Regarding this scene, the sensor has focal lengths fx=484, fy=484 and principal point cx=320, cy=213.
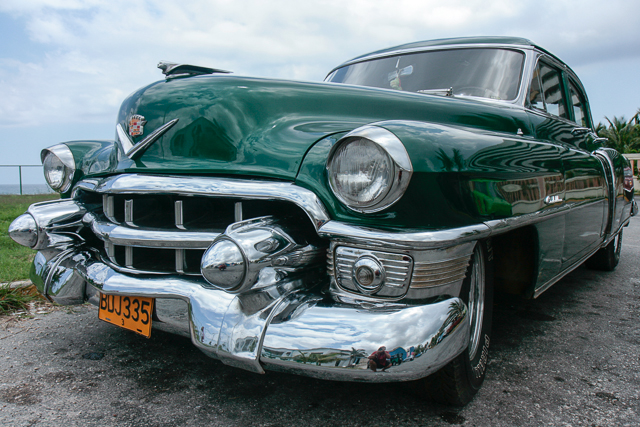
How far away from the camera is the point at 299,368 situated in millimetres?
1301

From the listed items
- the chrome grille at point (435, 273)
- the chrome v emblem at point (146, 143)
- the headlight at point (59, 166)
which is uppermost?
the chrome v emblem at point (146, 143)

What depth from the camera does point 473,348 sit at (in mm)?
1758

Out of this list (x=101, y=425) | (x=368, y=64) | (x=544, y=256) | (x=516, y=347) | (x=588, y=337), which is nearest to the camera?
A: (x=101, y=425)

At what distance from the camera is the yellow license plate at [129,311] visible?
1.66 metres

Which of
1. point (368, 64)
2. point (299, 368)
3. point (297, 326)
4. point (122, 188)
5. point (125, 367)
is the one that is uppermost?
point (368, 64)

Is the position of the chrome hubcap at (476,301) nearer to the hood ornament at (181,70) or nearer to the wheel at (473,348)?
the wheel at (473,348)

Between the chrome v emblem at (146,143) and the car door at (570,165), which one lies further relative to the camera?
the car door at (570,165)

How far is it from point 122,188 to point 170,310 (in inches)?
21.0

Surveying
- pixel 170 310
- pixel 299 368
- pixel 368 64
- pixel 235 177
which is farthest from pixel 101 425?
pixel 368 64

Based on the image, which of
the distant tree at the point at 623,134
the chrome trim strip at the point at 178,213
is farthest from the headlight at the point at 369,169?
the distant tree at the point at 623,134

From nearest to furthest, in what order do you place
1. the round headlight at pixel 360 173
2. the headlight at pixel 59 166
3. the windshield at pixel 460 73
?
the round headlight at pixel 360 173 → the headlight at pixel 59 166 → the windshield at pixel 460 73

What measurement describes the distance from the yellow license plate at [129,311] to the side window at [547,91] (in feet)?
7.23

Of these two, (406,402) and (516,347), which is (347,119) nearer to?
(406,402)

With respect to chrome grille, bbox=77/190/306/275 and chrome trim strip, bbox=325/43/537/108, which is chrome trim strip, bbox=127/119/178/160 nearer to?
chrome grille, bbox=77/190/306/275
